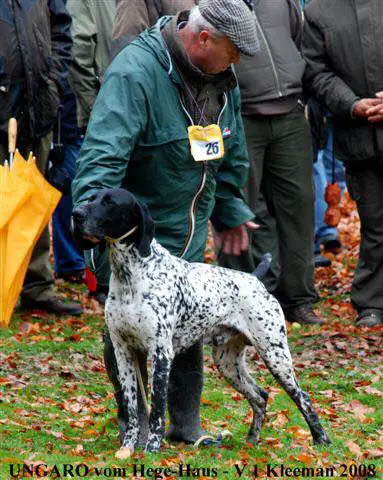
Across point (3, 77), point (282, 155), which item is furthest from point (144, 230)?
point (282, 155)

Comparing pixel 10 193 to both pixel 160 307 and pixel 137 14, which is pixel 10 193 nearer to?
pixel 137 14

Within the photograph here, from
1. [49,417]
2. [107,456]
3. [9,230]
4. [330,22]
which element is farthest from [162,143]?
[330,22]

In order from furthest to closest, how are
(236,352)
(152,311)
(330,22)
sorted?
(330,22) < (236,352) < (152,311)

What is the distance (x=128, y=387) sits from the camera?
6.23 m

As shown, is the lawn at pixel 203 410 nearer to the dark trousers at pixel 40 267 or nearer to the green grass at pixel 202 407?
the green grass at pixel 202 407

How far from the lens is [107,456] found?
6.41m

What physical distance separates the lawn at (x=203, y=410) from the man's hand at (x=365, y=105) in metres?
1.87

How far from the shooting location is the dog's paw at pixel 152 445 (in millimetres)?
6062

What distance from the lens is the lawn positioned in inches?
248

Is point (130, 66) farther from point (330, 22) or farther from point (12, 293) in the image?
point (330, 22)

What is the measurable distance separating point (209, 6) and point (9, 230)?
3237 mm

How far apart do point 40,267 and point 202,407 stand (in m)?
2.96

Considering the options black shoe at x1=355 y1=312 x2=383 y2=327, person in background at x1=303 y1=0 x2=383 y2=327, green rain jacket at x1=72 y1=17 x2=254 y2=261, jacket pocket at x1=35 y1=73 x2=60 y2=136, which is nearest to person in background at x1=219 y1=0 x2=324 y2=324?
person in background at x1=303 y1=0 x2=383 y2=327

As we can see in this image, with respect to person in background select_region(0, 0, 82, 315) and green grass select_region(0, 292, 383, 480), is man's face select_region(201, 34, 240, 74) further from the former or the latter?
person in background select_region(0, 0, 82, 315)
